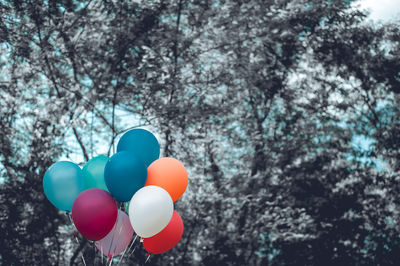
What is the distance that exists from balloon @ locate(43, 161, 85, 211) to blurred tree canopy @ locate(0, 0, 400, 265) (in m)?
2.55

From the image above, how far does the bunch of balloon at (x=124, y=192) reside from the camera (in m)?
3.23

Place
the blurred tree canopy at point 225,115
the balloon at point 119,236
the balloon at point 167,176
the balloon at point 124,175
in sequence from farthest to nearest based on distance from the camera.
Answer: the blurred tree canopy at point 225,115 → the balloon at point 119,236 → the balloon at point 167,176 → the balloon at point 124,175

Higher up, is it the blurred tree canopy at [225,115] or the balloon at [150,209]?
the blurred tree canopy at [225,115]

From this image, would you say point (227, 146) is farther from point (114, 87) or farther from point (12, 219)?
point (12, 219)

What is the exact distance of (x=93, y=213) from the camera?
10.6 ft

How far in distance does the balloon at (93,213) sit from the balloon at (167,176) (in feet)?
1.38

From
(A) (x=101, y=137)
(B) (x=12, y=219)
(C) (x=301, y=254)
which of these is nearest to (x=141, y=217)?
(B) (x=12, y=219)

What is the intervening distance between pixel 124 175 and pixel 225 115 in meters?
4.44

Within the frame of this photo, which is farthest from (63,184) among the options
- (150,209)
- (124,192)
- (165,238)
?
(165,238)

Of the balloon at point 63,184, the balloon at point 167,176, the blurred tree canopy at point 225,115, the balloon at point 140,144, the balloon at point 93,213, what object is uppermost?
the blurred tree canopy at point 225,115

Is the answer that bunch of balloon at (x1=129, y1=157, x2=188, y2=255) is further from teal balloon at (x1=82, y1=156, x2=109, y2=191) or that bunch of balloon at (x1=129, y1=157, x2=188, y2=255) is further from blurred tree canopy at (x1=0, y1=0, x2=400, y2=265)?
blurred tree canopy at (x1=0, y1=0, x2=400, y2=265)

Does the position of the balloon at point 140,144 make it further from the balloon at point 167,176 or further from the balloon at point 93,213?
the balloon at point 93,213

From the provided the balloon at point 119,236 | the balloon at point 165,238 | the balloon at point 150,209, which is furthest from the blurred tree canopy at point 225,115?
the balloon at point 150,209

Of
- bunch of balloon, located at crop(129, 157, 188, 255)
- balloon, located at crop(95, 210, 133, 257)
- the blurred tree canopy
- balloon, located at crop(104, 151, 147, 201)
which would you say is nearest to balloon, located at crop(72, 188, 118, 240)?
balloon, located at crop(104, 151, 147, 201)
